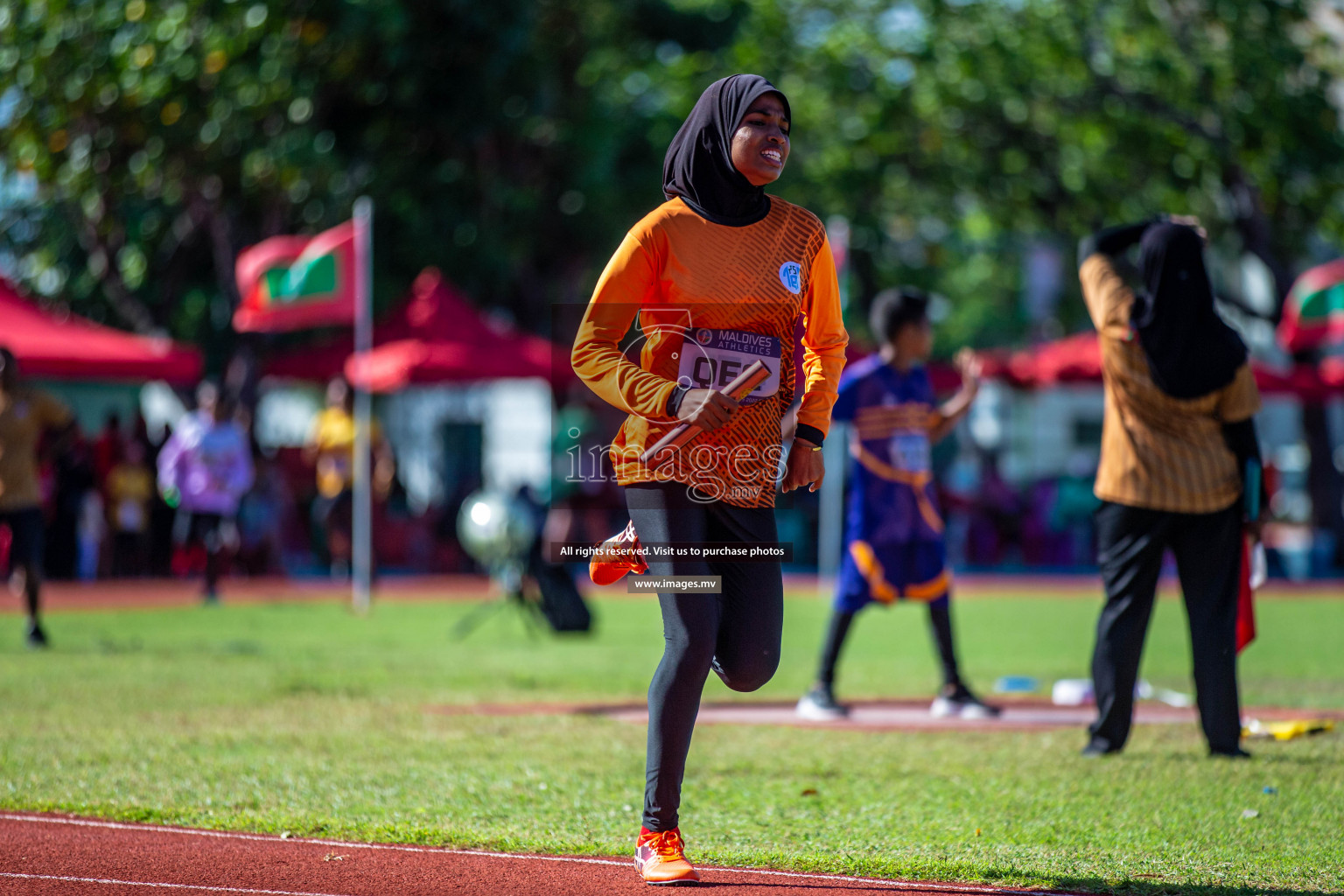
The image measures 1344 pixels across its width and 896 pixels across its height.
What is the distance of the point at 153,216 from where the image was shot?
77.3 ft

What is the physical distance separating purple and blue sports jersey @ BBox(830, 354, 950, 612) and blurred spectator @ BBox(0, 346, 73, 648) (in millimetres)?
5964

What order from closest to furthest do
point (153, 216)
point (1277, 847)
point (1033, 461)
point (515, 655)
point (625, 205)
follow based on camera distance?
point (1277, 847)
point (515, 655)
point (153, 216)
point (625, 205)
point (1033, 461)

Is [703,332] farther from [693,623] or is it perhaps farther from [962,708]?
[962,708]

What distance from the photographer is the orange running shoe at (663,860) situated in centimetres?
464

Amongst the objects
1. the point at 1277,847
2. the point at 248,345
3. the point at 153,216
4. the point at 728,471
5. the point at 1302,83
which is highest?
the point at 1302,83

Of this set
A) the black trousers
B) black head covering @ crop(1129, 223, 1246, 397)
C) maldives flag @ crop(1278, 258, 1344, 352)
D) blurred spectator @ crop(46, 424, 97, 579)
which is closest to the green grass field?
the black trousers

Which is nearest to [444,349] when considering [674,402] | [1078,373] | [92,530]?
[92,530]

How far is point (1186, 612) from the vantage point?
695 cm

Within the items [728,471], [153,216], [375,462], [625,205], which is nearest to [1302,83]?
[625,205]

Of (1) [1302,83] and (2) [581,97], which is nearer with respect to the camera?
(1) [1302,83]

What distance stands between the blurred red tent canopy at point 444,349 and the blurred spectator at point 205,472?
4.50 metres

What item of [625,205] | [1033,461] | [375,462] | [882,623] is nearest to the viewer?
[882,623]

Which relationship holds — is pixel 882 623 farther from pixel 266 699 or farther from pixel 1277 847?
pixel 1277 847

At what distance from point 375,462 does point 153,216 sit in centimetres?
698
